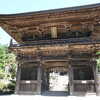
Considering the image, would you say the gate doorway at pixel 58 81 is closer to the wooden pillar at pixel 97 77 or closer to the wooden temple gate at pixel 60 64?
Result: the wooden temple gate at pixel 60 64

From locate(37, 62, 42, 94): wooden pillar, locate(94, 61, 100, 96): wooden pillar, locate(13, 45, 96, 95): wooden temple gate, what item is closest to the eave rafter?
locate(13, 45, 96, 95): wooden temple gate

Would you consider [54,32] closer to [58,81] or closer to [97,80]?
[97,80]

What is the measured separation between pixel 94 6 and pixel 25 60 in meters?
5.46

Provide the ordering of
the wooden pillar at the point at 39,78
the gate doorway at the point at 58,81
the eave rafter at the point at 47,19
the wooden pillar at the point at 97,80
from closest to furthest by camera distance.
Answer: the wooden pillar at the point at 97,80 → the wooden pillar at the point at 39,78 → the eave rafter at the point at 47,19 → the gate doorway at the point at 58,81

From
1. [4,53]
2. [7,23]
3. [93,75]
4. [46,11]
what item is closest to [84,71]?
[93,75]

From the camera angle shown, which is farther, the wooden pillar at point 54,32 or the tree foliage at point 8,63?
the tree foliage at point 8,63

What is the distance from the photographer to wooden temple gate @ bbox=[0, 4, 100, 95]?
24.0 ft

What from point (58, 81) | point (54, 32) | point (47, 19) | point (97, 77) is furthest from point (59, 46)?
point (58, 81)

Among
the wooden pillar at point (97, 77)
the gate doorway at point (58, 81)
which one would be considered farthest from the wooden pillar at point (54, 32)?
the gate doorway at point (58, 81)

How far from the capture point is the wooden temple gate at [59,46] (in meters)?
7.32

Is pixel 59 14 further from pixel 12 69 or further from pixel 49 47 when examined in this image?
pixel 12 69

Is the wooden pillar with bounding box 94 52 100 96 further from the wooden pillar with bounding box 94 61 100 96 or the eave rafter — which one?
the eave rafter

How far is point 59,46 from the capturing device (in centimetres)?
748

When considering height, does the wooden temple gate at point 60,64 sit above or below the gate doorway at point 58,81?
above
